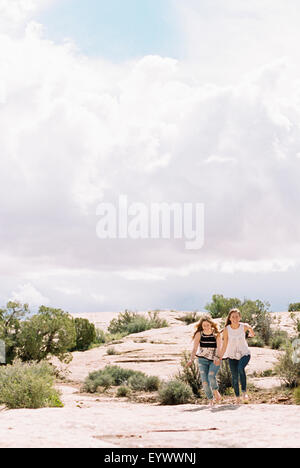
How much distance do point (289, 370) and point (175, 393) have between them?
3428 millimetres

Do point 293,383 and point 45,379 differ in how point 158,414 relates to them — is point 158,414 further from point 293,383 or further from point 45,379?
point 293,383

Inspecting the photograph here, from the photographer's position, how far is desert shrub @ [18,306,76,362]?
20.3 meters

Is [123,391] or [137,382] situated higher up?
[137,382]

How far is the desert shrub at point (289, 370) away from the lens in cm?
1555

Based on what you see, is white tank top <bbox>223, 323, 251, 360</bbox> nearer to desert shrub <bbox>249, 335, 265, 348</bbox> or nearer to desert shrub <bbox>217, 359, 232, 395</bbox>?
desert shrub <bbox>217, 359, 232, 395</bbox>

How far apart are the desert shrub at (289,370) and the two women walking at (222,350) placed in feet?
12.2

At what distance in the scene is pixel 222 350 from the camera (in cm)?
1218

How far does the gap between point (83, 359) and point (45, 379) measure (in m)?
12.2

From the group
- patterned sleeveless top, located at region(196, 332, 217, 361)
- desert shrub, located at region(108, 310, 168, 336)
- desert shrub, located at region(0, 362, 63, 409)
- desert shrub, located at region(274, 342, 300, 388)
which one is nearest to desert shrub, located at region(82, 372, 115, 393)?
desert shrub, located at region(0, 362, 63, 409)

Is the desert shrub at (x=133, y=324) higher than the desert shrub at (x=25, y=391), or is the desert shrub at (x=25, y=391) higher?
the desert shrub at (x=133, y=324)

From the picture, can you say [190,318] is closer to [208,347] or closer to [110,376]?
[110,376]

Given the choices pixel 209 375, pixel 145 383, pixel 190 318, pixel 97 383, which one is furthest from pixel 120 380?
pixel 190 318

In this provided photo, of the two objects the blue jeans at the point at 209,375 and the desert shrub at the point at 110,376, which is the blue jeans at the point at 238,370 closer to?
the blue jeans at the point at 209,375

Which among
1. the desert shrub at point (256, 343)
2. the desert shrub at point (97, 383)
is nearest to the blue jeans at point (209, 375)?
the desert shrub at point (97, 383)
